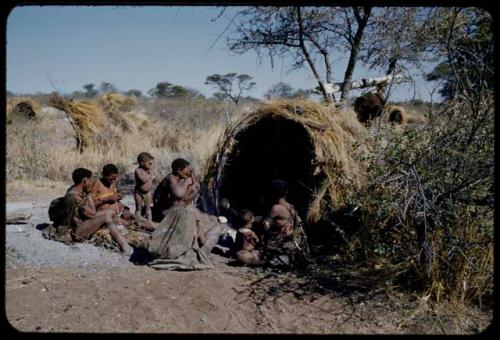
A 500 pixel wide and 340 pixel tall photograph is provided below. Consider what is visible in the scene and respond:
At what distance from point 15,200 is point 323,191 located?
570 cm

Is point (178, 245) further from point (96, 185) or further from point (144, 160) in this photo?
point (144, 160)

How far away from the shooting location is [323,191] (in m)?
6.46

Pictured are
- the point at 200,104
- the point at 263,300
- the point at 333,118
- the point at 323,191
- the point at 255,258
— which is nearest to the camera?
the point at 263,300

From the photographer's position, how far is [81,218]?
610 cm

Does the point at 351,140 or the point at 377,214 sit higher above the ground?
the point at 351,140

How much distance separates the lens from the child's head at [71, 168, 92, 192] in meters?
6.17

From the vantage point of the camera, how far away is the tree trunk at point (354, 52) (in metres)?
9.01

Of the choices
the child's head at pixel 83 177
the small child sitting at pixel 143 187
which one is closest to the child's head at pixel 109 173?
the child's head at pixel 83 177

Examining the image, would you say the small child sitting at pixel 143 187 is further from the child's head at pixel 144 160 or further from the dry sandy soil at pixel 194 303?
the dry sandy soil at pixel 194 303

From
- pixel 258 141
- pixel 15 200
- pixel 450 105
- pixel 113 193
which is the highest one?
pixel 450 105

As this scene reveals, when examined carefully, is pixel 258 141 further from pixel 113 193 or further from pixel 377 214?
pixel 377 214

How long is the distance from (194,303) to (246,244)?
1.50 metres

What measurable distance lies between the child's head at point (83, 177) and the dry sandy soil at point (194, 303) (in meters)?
1.12

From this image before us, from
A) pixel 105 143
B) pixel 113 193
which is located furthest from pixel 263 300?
pixel 105 143
